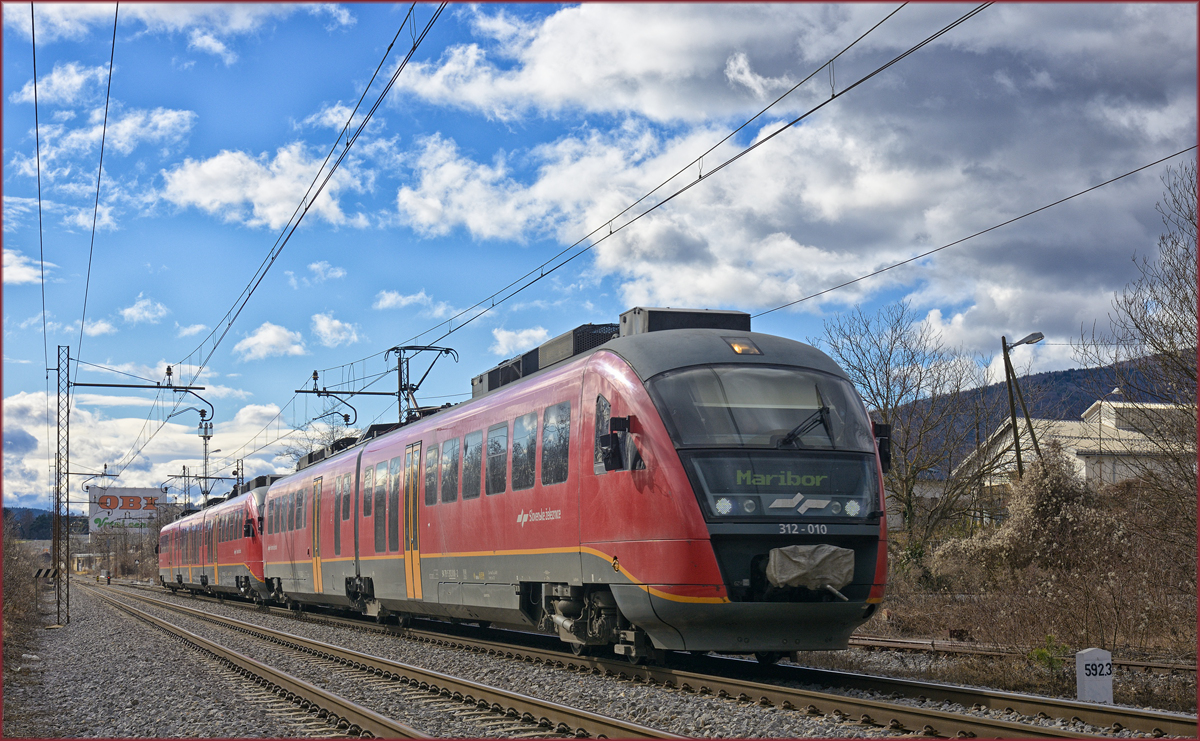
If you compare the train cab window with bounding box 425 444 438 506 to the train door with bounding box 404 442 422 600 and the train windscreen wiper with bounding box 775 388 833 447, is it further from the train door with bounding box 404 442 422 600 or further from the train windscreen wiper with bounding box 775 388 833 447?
the train windscreen wiper with bounding box 775 388 833 447

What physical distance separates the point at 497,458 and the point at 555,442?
196cm

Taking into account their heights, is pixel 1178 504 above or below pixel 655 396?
below

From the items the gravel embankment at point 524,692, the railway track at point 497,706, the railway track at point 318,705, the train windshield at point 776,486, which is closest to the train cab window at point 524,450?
the gravel embankment at point 524,692

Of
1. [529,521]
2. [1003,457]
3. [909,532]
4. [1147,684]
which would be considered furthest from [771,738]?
[1003,457]

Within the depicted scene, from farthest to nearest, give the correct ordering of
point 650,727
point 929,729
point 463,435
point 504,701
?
point 463,435
point 504,701
point 650,727
point 929,729

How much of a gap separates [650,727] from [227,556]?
32063 mm

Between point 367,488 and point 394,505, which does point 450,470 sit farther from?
point 367,488

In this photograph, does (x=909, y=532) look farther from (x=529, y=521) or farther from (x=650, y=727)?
(x=650, y=727)

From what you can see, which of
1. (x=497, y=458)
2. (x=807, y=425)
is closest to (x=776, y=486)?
(x=807, y=425)

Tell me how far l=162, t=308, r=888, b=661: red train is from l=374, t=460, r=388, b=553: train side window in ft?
12.1

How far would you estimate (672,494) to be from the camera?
1010cm

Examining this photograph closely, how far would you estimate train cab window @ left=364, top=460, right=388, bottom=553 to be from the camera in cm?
1894

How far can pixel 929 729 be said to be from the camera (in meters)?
7.82

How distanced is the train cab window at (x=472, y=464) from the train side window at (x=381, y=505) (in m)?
4.13
